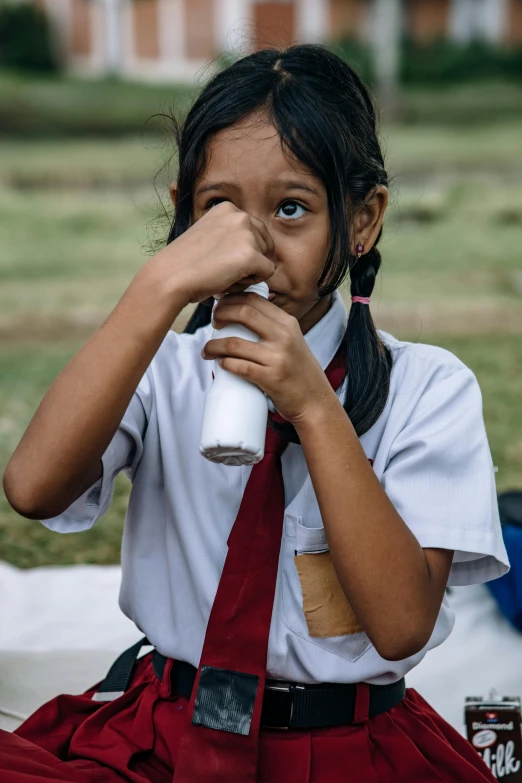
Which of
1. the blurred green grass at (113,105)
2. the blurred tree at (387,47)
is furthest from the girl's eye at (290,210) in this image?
the blurred tree at (387,47)

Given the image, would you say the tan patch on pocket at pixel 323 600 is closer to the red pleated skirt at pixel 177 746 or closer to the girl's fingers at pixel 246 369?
the red pleated skirt at pixel 177 746

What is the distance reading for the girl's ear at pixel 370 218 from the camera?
1821 millimetres

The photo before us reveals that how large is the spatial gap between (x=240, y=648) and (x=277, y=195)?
2.34 ft

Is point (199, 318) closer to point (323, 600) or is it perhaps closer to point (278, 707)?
point (323, 600)

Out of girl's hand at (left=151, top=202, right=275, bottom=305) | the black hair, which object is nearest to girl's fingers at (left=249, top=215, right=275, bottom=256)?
girl's hand at (left=151, top=202, right=275, bottom=305)

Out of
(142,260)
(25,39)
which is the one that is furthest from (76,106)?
(142,260)

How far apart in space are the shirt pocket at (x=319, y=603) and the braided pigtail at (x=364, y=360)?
8.1 inches

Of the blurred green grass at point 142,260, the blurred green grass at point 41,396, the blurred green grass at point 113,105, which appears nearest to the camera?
the blurred green grass at point 41,396

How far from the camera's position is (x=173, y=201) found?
1881 millimetres

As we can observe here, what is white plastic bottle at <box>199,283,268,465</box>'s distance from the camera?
142 cm

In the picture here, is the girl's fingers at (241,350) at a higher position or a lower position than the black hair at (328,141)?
lower

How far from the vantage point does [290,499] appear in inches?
71.2

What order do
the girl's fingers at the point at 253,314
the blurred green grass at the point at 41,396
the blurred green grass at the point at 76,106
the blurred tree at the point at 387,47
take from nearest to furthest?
1. the girl's fingers at the point at 253,314
2. the blurred green grass at the point at 41,396
3. the blurred green grass at the point at 76,106
4. the blurred tree at the point at 387,47

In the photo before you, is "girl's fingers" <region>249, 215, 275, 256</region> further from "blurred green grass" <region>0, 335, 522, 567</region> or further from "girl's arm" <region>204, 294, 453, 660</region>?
"blurred green grass" <region>0, 335, 522, 567</region>
